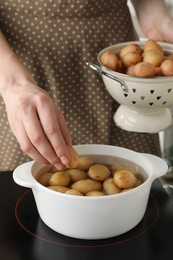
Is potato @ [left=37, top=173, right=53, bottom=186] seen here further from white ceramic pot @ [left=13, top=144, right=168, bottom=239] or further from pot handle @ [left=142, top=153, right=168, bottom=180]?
pot handle @ [left=142, top=153, right=168, bottom=180]

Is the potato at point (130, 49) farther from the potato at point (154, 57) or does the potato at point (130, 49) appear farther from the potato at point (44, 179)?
the potato at point (44, 179)

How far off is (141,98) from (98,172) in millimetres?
134

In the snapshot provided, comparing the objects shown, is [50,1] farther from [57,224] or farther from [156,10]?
[57,224]

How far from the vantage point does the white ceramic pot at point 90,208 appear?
727 millimetres

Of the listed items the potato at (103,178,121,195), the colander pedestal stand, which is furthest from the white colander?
the potato at (103,178,121,195)

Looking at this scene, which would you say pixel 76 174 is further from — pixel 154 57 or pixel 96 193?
pixel 154 57

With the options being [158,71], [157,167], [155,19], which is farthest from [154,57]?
[155,19]

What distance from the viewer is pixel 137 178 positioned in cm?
81

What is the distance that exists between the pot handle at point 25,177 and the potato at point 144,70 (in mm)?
220

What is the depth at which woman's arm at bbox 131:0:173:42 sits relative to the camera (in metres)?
1.02

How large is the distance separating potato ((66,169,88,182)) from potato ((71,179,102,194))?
0.05 feet

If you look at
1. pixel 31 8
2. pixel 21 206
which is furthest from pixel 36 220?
pixel 31 8

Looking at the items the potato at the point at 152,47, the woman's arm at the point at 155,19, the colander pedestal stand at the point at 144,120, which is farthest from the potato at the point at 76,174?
the woman's arm at the point at 155,19

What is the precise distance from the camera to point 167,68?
79cm
